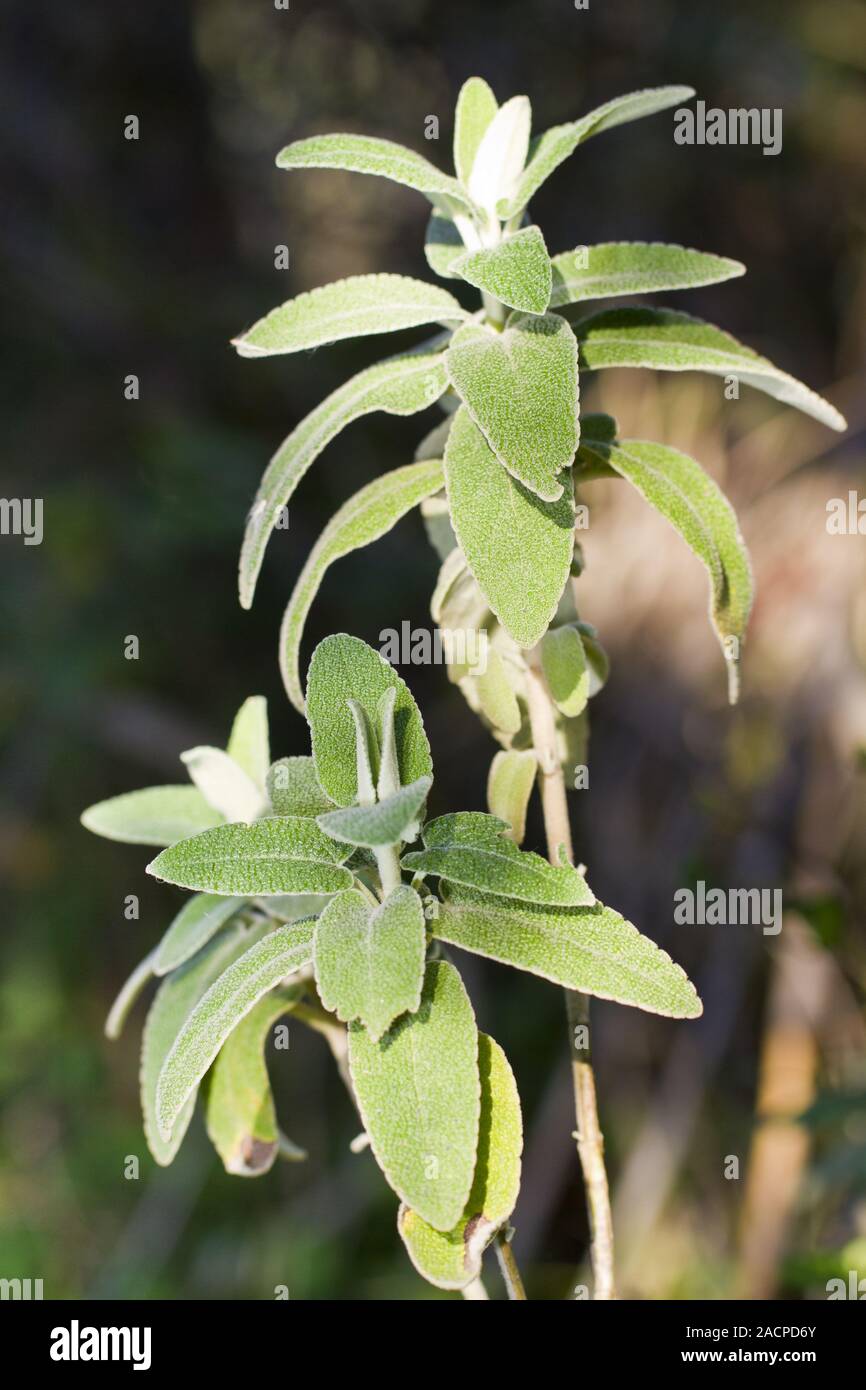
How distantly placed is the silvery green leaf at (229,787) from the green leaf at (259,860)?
0.12m

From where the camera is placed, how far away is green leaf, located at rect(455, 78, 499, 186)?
57cm

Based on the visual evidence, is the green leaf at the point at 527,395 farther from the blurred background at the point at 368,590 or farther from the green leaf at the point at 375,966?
the blurred background at the point at 368,590

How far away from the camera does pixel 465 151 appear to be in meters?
0.57

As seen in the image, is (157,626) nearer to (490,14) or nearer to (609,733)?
(609,733)

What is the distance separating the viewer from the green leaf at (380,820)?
43cm

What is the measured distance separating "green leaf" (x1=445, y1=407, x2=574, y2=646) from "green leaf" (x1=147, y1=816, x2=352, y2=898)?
0.12 m

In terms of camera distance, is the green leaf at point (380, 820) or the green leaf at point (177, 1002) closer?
the green leaf at point (380, 820)

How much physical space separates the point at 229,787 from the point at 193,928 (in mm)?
74

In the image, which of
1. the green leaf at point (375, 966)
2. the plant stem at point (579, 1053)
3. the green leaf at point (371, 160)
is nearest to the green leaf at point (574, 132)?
the green leaf at point (371, 160)

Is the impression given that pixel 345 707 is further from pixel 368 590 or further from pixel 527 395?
pixel 368 590

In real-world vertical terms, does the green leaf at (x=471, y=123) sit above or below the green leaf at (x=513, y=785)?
above

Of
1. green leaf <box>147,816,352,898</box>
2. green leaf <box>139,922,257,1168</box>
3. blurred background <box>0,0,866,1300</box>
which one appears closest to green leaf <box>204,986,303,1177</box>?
green leaf <box>139,922,257,1168</box>

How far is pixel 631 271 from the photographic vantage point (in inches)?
21.6

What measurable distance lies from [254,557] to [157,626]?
5.84ft
